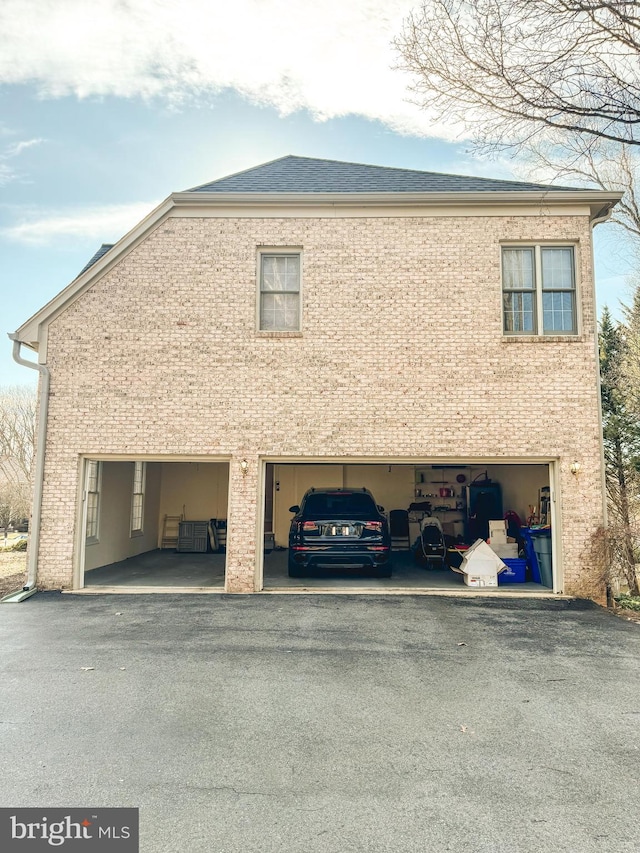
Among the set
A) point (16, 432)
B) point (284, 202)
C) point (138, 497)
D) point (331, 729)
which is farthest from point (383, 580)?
point (16, 432)

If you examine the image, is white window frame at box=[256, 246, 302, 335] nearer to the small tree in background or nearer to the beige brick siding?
the beige brick siding

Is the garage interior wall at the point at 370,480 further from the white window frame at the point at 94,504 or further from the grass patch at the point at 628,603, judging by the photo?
the grass patch at the point at 628,603

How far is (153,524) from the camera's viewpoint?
15836 millimetres

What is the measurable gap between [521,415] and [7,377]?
116 feet

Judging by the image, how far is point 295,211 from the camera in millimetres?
10281

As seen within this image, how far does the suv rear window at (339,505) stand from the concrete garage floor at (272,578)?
1.28 metres

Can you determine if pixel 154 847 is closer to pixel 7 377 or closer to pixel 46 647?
pixel 46 647

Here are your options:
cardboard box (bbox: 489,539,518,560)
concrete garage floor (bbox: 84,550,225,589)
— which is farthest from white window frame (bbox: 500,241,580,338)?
concrete garage floor (bbox: 84,550,225,589)

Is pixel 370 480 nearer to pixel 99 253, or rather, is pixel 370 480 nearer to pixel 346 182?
pixel 346 182

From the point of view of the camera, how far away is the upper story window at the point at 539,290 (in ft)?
33.2

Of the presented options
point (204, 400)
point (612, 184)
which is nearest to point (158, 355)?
point (204, 400)

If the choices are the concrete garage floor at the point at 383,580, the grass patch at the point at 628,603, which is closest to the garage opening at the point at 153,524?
the concrete garage floor at the point at 383,580

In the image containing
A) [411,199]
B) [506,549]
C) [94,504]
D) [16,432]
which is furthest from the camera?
[16,432]

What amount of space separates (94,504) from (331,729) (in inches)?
344
